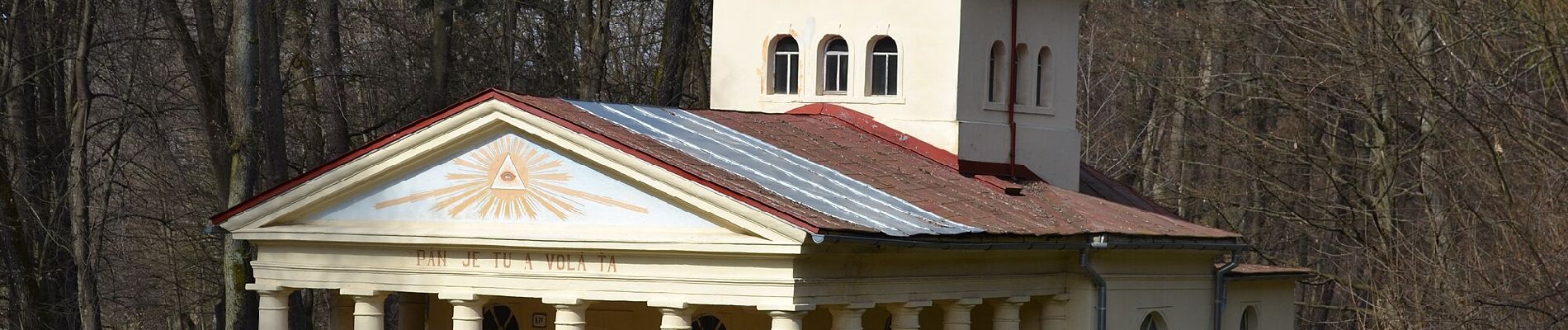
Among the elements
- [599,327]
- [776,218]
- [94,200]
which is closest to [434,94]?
[94,200]

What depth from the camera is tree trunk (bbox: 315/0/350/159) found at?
1244 inches

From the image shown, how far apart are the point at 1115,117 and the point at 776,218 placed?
27.0 meters

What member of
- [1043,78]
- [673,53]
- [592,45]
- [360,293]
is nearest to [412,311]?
[360,293]

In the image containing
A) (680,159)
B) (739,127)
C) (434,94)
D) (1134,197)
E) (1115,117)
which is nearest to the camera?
(680,159)

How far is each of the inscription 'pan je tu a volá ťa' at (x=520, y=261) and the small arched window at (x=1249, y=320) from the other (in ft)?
37.4

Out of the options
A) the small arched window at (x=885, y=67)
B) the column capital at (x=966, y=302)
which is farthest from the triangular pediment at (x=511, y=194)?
the small arched window at (x=885, y=67)

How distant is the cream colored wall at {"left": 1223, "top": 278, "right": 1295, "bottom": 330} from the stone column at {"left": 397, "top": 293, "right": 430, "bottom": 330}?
9.09 m

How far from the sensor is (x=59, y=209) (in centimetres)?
2791

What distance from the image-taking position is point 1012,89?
83.1ft

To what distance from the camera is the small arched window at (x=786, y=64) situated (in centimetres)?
2492

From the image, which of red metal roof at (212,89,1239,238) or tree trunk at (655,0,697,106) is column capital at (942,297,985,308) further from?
tree trunk at (655,0,697,106)

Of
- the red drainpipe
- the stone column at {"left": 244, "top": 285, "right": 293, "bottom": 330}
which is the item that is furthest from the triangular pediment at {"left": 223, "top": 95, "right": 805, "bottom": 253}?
the red drainpipe

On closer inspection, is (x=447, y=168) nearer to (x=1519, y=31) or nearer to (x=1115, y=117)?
(x=1519, y=31)

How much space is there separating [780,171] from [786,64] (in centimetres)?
506
